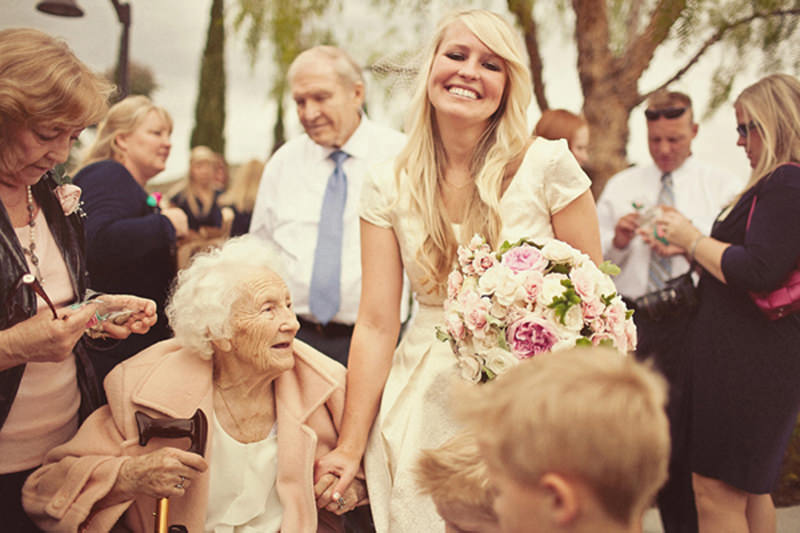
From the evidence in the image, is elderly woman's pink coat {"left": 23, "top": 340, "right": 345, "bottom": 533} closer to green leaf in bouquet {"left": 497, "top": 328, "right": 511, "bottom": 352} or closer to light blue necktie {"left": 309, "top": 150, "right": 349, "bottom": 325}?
green leaf in bouquet {"left": 497, "top": 328, "right": 511, "bottom": 352}

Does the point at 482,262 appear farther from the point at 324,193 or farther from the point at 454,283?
the point at 324,193

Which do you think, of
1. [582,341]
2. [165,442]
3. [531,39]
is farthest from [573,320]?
[531,39]

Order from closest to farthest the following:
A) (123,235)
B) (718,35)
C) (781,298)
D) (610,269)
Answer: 1. (610,269)
2. (781,298)
3. (123,235)
4. (718,35)

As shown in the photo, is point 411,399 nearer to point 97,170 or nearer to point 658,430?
point 658,430

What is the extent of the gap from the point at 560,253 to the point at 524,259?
0.33ft

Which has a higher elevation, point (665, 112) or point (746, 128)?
point (746, 128)

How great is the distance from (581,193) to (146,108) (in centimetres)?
275

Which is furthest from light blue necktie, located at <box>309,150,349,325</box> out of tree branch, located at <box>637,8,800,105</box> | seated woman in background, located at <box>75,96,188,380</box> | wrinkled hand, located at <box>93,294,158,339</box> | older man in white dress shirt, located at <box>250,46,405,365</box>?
tree branch, located at <box>637,8,800,105</box>

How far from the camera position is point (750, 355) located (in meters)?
3.25

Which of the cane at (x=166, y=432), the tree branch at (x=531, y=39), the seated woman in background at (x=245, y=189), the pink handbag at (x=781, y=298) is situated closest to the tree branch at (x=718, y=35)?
the tree branch at (x=531, y=39)

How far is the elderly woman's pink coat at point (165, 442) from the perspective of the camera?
7.34ft

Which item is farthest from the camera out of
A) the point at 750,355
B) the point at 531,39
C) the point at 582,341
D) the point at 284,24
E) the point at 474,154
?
the point at 284,24

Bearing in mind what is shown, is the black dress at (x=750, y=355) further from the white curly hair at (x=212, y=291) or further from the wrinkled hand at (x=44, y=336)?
the wrinkled hand at (x=44, y=336)

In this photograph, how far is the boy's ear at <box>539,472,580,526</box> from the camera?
1263 millimetres
